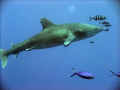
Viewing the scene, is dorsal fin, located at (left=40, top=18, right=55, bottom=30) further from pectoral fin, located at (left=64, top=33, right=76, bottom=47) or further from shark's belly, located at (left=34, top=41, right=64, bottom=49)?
pectoral fin, located at (left=64, top=33, right=76, bottom=47)

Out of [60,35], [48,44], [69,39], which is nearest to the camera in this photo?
[69,39]

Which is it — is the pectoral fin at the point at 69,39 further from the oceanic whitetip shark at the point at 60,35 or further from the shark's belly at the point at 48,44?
the shark's belly at the point at 48,44

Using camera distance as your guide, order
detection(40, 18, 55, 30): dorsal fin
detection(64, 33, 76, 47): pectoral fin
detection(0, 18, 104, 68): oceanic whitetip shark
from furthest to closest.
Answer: detection(40, 18, 55, 30): dorsal fin < detection(0, 18, 104, 68): oceanic whitetip shark < detection(64, 33, 76, 47): pectoral fin

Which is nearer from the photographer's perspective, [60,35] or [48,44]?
[60,35]

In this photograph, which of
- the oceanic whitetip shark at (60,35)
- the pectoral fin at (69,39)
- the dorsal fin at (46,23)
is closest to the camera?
the pectoral fin at (69,39)

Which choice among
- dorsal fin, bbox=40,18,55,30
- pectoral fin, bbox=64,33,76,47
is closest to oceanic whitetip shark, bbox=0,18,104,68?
pectoral fin, bbox=64,33,76,47

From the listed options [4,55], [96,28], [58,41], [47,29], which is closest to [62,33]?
[58,41]

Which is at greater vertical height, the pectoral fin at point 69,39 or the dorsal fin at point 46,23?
the dorsal fin at point 46,23

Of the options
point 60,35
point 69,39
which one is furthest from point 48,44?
point 69,39

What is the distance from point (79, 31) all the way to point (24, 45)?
3220mm

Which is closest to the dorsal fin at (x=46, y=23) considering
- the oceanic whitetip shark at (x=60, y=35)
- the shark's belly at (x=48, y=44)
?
the oceanic whitetip shark at (x=60, y=35)

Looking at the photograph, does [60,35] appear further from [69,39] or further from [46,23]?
[46,23]

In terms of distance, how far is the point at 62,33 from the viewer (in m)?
9.44

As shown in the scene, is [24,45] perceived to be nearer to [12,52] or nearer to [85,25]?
[12,52]
